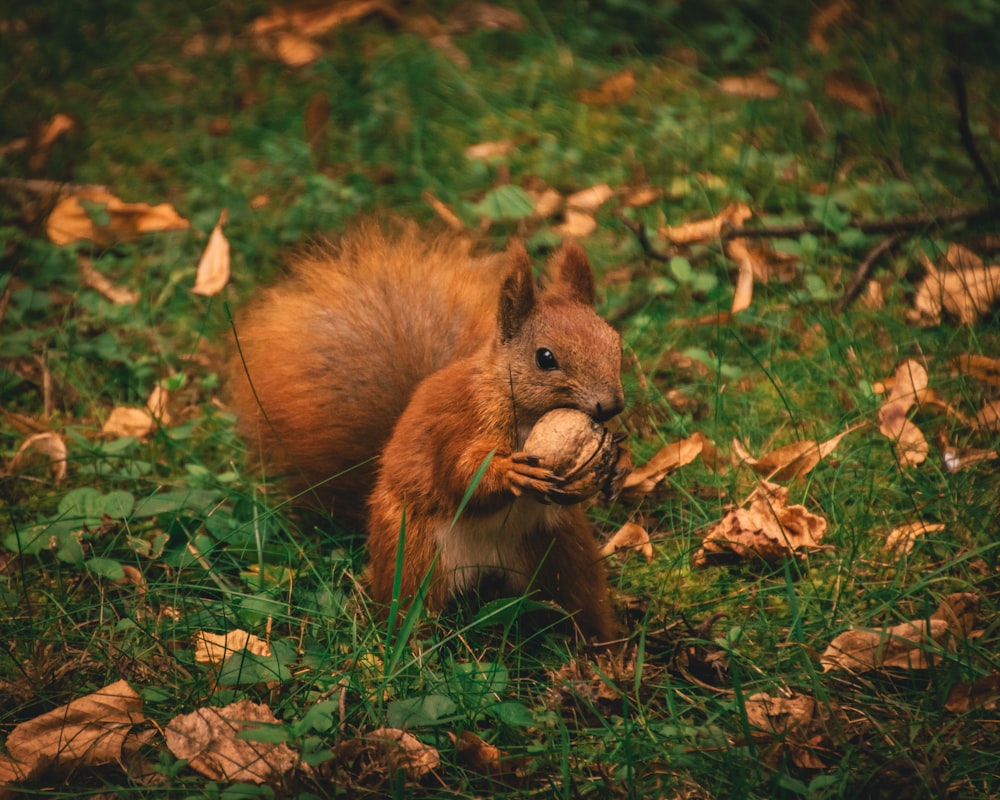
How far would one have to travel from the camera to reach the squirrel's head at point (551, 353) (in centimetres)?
168

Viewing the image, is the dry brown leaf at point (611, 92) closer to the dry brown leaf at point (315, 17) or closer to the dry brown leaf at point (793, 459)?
the dry brown leaf at point (315, 17)

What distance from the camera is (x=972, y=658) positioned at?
1.54 metres

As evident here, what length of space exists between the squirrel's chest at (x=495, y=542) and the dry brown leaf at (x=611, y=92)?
2118mm

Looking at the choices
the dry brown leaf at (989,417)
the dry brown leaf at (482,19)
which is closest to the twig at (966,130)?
the dry brown leaf at (989,417)

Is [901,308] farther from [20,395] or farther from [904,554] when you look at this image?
[20,395]

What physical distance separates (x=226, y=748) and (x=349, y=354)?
90 cm

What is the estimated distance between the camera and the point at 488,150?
10.7 ft

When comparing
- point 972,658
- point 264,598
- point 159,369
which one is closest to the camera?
point 972,658

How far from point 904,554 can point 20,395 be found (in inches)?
83.4

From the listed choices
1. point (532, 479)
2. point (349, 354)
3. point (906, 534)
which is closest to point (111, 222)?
point (349, 354)

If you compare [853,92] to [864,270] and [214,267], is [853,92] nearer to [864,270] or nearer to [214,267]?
[864,270]

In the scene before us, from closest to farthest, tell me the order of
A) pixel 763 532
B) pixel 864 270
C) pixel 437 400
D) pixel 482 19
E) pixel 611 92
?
pixel 437 400, pixel 763 532, pixel 864 270, pixel 611 92, pixel 482 19

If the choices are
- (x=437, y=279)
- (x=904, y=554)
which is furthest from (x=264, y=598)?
(x=904, y=554)

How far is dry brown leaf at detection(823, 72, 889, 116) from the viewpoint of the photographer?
3.26 meters
